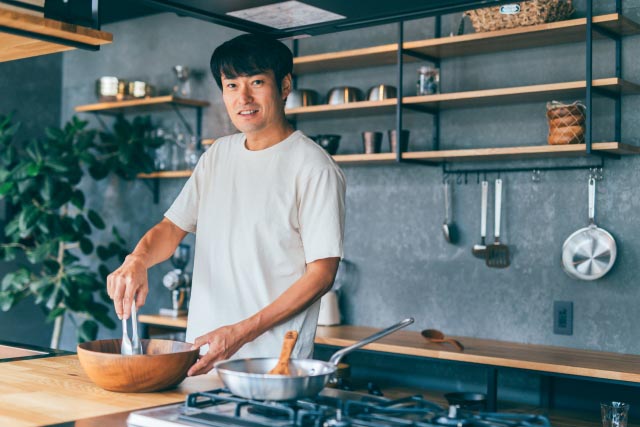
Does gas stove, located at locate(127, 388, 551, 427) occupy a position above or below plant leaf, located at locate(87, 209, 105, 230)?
below

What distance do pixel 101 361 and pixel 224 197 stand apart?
2.38 feet

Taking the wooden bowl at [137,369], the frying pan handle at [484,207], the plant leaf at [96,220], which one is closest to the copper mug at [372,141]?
the frying pan handle at [484,207]

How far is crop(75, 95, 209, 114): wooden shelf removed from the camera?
185 inches

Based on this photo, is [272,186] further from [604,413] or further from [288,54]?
[604,413]

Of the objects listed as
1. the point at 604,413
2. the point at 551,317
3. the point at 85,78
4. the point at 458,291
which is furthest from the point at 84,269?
the point at 604,413

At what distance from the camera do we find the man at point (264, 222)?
213cm

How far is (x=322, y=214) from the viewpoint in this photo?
2.14 metres

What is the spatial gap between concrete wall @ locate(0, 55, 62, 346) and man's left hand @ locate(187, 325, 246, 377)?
3775mm

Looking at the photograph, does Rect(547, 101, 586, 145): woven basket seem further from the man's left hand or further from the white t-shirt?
the man's left hand

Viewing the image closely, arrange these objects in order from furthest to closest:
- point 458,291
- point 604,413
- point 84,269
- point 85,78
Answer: point 85,78
point 84,269
point 458,291
point 604,413

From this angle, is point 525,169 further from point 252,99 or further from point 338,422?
point 338,422

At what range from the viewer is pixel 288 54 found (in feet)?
7.47

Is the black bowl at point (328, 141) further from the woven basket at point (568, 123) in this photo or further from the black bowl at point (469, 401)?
the black bowl at point (469, 401)

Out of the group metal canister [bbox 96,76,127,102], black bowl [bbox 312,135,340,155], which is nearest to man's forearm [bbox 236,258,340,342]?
black bowl [bbox 312,135,340,155]
